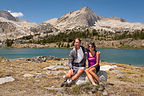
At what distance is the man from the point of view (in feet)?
33.3

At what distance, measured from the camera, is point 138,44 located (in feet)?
651

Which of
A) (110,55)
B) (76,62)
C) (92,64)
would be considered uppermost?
(76,62)

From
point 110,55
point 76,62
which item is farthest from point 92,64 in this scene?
point 110,55

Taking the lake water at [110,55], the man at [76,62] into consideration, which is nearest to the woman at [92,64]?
the man at [76,62]

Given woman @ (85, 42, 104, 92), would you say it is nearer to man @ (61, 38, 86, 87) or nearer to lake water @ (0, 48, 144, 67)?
man @ (61, 38, 86, 87)

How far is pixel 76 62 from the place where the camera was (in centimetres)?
1033

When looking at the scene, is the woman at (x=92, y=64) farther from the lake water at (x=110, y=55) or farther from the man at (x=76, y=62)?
the lake water at (x=110, y=55)

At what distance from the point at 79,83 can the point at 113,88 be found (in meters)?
2.41

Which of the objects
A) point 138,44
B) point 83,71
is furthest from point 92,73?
point 138,44

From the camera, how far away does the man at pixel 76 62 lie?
1016 cm

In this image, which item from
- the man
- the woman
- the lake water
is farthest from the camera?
the lake water

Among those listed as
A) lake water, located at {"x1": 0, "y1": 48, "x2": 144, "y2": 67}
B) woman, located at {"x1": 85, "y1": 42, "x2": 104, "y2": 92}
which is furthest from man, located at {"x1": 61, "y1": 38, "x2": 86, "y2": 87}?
lake water, located at {"x1": 0, "y1": 48, "x2": 144, "y2": 67}

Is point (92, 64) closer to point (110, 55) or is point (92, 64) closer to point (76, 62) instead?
point (76, 62)

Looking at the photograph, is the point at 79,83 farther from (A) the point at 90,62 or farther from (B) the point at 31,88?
(B) the point at 31,88
